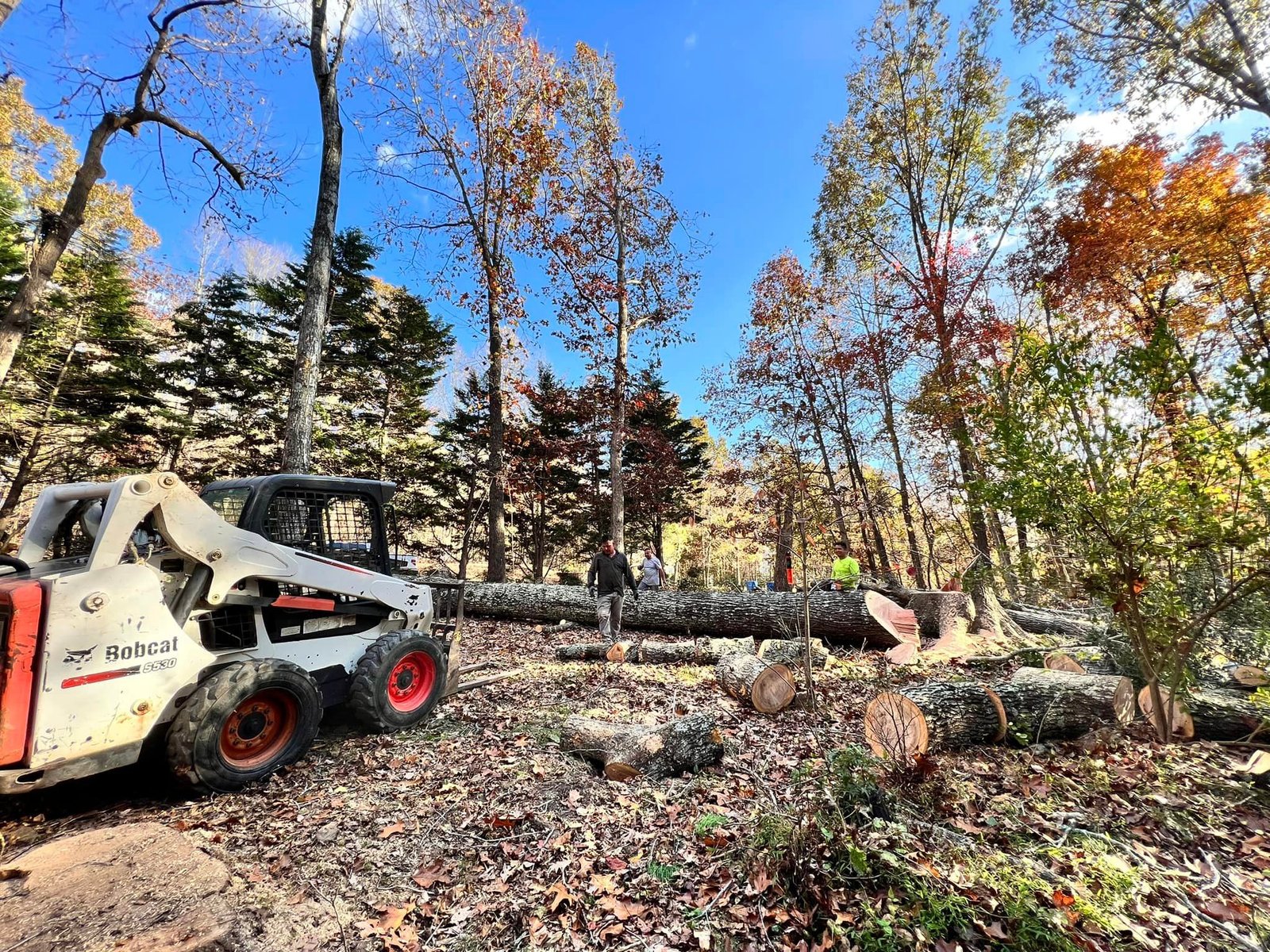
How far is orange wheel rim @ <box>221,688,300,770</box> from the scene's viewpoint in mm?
3475

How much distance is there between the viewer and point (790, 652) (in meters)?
6.92

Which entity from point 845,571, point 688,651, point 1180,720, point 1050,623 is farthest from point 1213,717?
point 1050,623

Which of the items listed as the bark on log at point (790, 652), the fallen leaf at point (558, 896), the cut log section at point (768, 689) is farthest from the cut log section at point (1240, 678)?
the fallen leaf at point (558, 896)

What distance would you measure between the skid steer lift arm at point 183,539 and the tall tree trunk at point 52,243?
472cm

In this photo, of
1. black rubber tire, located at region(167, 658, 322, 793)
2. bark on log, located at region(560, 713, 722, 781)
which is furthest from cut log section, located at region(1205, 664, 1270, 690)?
black rubber tire, located at region(167, 658, 322, 793)

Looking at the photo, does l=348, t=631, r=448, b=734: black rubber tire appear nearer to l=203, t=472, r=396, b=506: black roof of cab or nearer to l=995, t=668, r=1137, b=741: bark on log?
l=203, t=472, r=396, b=506: black roof of cab

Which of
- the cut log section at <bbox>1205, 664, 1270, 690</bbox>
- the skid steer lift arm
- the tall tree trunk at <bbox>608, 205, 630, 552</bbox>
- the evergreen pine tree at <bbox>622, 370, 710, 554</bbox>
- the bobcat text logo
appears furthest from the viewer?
the evergreen pine tree at <bbox>622, 370, 710, 554</bbox>

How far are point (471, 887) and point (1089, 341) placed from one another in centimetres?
542

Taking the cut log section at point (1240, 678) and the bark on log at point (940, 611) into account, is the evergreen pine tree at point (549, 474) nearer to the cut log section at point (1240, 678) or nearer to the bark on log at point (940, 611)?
the bark on log at point (940, 611)

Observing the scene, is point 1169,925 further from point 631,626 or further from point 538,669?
point 631,626

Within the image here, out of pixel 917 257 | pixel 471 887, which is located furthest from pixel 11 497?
pixel 917 257

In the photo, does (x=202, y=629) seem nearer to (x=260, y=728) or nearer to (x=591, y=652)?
(x=260, y=728)

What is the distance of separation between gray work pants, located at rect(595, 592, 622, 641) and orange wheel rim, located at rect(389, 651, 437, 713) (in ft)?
12.9

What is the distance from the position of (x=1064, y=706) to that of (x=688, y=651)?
4412 mm
